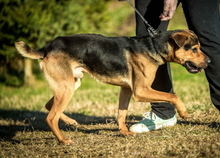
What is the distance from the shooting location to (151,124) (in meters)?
5.30

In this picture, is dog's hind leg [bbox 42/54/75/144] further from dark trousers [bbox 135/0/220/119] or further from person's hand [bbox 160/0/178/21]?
dark trousers [bbox 135/0/220/119]

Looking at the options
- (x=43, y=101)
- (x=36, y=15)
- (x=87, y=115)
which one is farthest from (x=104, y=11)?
(x=87, y=115)

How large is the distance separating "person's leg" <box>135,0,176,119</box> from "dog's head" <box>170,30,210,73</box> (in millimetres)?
450

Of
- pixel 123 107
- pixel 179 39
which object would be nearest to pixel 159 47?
pixel 179 39

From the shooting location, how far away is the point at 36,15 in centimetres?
1098

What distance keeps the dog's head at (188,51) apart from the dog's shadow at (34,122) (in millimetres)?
948

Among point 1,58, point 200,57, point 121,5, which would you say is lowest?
point 121,5

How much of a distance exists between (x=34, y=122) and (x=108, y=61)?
2.64 metres

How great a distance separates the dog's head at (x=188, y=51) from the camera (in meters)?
4.68

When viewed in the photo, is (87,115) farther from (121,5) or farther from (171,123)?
(121,5)

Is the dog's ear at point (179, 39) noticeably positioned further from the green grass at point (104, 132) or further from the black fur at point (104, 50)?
the green grass at point (104, 132)

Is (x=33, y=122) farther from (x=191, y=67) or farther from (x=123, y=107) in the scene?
(x=191, y=67)

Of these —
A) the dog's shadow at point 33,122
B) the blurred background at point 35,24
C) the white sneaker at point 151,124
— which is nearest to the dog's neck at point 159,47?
the white sneaker at point 151,124

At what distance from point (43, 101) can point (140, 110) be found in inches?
131
